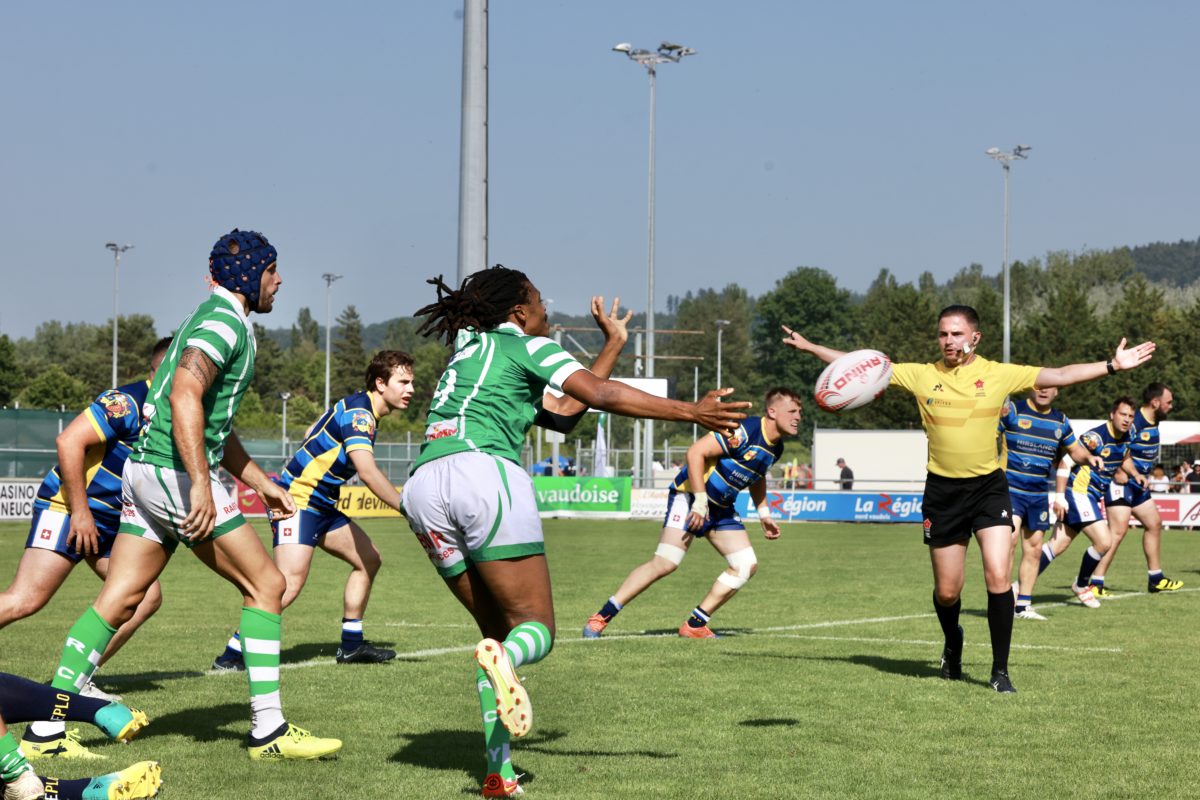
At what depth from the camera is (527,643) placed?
5.55m

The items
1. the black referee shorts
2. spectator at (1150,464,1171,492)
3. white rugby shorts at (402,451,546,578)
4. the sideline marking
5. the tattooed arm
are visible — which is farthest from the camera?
spectator at (1150,464,1171,492)

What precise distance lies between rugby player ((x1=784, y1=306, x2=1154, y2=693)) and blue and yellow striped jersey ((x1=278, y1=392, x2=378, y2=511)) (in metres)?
3.09

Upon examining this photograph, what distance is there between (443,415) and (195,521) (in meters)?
1.19

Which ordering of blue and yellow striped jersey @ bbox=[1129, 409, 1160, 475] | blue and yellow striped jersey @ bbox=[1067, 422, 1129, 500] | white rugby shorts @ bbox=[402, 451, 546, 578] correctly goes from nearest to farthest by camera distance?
1. white rugby shorts @ bbox=[402, 451, 546, 578]
2. blue and yellow striped jersey @ bbox=[1067, 422, 1129, 500]
3. blue and yellow striped jersey @ bbox=[1129, 409, 1160, 475]

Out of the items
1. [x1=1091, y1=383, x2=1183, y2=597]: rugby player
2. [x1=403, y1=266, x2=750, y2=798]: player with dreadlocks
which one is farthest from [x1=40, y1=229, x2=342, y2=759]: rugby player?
[x1=1091, y1=383, x2=1183, y2=597]: rugby player

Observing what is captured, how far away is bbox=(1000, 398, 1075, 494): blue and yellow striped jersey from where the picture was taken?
13.7m

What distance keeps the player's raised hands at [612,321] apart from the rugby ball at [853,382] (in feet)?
6.70

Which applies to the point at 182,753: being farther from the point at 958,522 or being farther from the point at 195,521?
the point at 958,522

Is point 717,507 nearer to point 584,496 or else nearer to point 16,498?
point 16,498

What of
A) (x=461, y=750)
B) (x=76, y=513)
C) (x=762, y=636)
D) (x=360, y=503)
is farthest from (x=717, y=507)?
(x=360, y=503)

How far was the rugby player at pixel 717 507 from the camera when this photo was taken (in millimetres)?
11656

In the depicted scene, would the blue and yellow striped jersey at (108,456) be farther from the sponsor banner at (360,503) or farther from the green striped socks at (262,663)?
the sponsor banner at (360,503)

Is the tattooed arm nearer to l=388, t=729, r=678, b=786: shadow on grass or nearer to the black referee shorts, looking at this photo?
l=388, t=729, r=678, b=786: shadow on grass

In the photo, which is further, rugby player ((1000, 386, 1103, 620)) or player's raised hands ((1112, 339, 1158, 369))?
rugby player ((1000, 386, 1103, 620))
